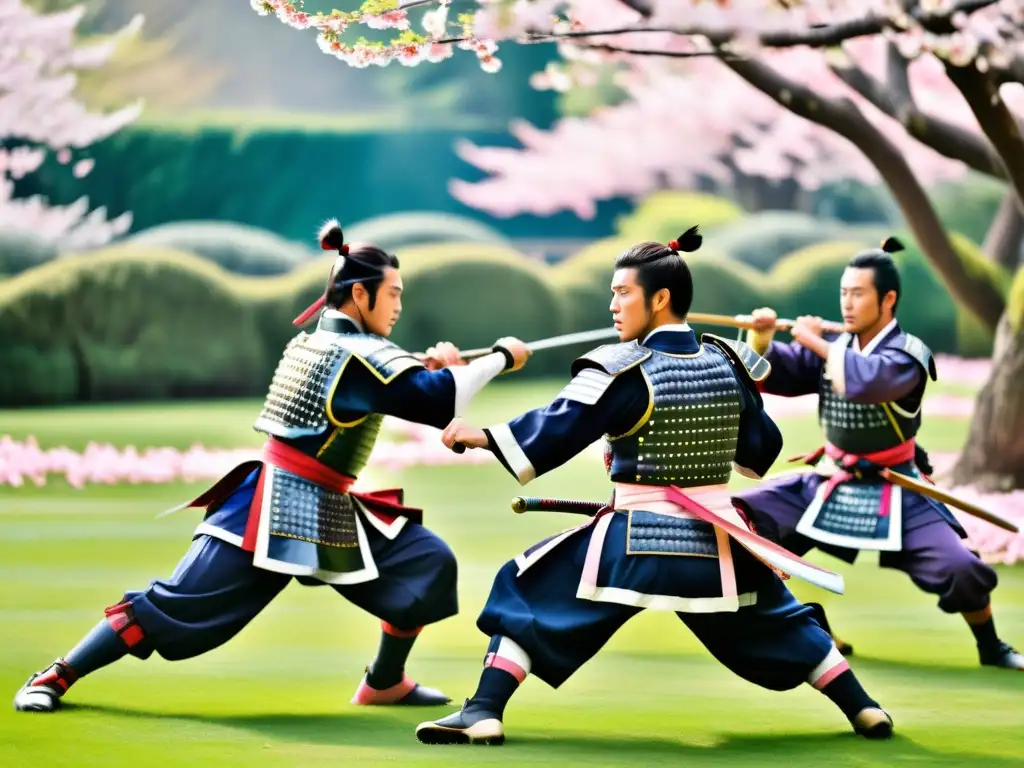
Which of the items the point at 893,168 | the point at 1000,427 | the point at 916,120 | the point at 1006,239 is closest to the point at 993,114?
the point at 916,120

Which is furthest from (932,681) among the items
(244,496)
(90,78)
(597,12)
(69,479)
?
(90,78)

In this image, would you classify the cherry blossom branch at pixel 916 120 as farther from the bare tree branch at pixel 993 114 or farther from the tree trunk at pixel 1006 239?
the tree trunk at pixel 1006 239

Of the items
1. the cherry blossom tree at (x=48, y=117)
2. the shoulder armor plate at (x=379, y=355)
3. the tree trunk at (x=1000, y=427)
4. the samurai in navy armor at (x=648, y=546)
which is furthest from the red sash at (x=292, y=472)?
the cherry blossom tree at (x=48, y=117)

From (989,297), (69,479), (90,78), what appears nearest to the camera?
(989,297)

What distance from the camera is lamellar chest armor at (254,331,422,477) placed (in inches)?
139

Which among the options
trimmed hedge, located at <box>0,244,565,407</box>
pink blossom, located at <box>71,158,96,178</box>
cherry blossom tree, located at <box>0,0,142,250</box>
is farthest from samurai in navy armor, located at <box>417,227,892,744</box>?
pink blossom, located at <box>71,158,96,178</box>

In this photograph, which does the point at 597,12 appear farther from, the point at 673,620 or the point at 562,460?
the point at 562,460

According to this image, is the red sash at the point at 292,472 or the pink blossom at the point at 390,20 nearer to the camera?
the red sash at the point at 292,472

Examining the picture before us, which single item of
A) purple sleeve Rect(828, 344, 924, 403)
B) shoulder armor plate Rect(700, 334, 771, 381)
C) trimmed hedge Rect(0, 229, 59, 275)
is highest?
trimmed hedge Rect(0, 229, 59, 275)

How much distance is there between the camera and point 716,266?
1180 centimetres

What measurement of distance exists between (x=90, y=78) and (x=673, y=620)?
803 centimetres

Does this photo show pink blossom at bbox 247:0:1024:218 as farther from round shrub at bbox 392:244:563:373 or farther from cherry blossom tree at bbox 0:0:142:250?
cherry blossom tree at bbox 0:0:142:250

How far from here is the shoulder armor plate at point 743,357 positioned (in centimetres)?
346

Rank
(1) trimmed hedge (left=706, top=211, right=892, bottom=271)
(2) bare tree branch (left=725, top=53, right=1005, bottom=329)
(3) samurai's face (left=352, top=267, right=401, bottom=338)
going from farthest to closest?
(1) trimmed hedge (left=706, top=211, right=892, bottom=271) < (2) bare tree branch (left=725, top=53, right=1005, bottom=329) < (3) samurai's face (left=352, top=267, right=401, bottom=338)
